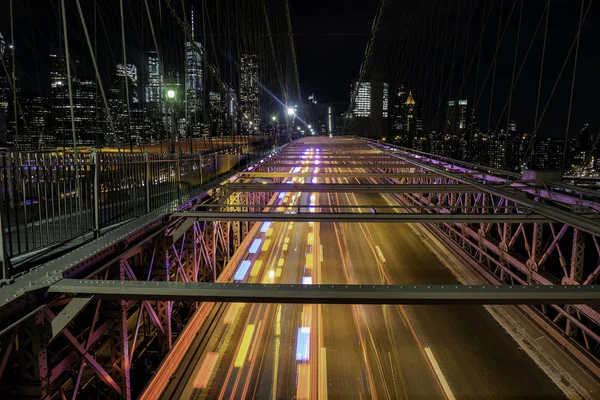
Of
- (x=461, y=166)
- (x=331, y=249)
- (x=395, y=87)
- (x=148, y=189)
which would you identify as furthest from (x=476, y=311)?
(x=395, y=87)

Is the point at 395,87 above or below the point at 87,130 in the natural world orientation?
above

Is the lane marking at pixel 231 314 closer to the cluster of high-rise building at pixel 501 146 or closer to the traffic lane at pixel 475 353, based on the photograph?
the traffic lane at pixel 475 353

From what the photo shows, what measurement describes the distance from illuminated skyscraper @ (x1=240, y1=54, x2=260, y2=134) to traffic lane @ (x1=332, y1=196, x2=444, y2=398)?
34.5 meters

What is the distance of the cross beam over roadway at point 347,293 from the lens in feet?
14.2

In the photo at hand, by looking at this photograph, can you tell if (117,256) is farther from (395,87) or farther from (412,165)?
(395,87)

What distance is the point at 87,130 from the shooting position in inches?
936

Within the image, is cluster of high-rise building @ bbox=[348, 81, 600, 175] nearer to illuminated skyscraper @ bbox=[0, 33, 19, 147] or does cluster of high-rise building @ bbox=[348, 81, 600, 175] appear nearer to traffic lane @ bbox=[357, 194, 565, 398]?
traffic lane @ bbox=[357, 194, 565, 398]

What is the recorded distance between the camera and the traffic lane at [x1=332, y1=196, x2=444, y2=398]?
31.0 feet

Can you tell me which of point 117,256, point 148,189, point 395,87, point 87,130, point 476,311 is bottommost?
point 476,311

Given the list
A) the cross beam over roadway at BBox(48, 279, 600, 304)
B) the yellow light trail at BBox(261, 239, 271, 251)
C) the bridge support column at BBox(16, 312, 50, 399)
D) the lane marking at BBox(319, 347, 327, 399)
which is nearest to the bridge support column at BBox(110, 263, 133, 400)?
the bridge support column at BBox(16, 312, 50, 399)

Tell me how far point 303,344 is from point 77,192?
22.8 feet

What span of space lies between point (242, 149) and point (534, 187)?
1487 centimetres

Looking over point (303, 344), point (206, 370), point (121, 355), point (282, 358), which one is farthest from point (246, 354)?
point (121, 355)

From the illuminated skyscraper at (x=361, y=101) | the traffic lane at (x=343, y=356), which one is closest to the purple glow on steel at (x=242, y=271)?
the traffic lane at (x=343, y=356)
